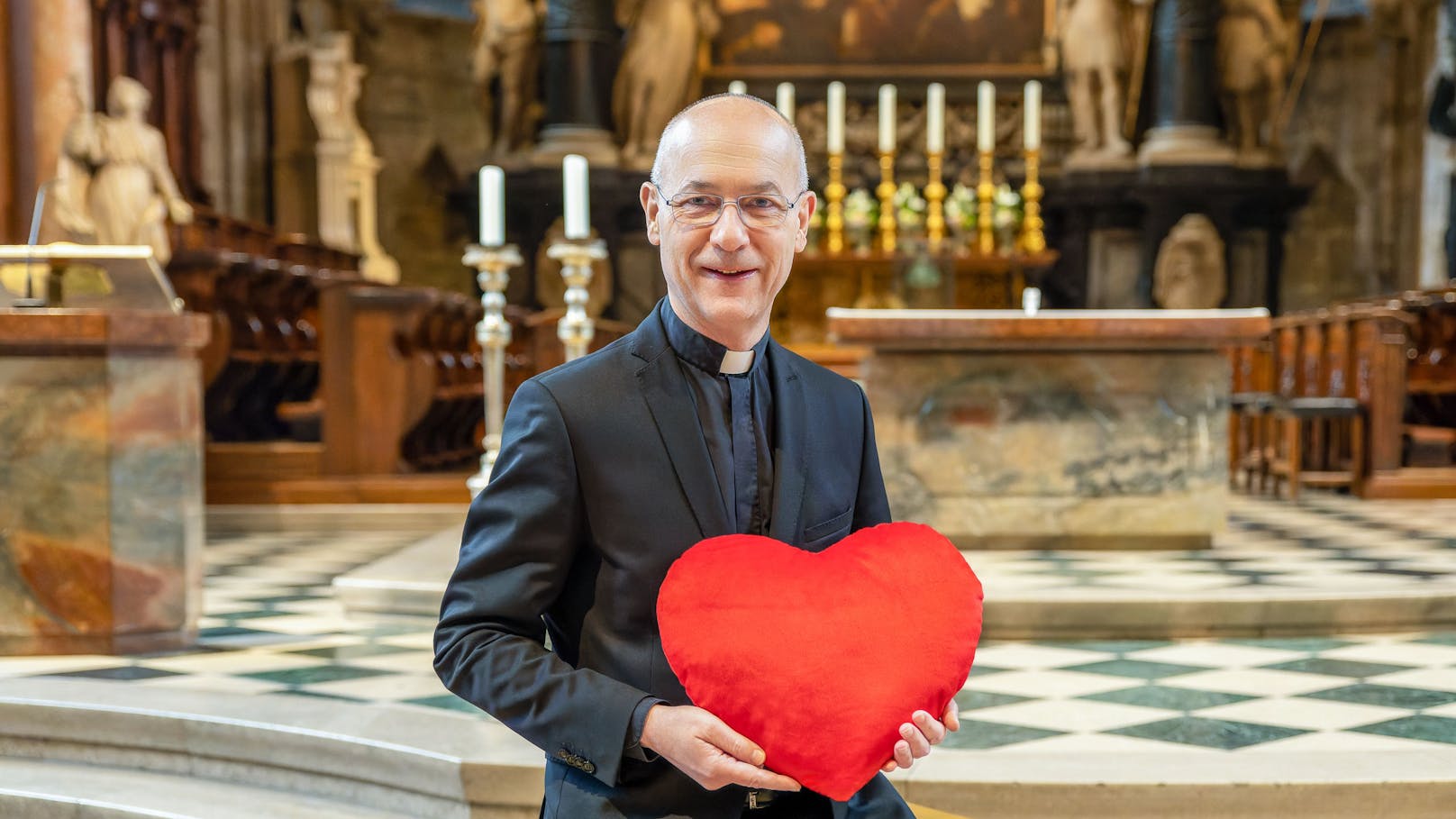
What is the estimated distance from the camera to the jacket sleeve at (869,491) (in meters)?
1.70

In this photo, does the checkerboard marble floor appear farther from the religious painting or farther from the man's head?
the religious painting

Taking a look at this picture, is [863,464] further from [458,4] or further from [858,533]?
[458,4]

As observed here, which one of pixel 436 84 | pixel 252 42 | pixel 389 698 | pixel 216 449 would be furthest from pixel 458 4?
pixel 389 698

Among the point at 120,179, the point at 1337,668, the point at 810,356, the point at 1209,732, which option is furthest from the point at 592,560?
the point at 120,179

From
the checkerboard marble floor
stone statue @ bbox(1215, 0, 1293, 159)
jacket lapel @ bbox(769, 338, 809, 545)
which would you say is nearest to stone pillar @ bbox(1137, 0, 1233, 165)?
stone statue @ bbox(1215, 0, 1293, 159)

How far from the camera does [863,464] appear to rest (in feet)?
5.61

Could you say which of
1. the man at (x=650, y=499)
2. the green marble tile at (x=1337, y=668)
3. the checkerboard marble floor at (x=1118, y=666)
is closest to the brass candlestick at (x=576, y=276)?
the checkerboard marble floor at (x=1118, y=666)

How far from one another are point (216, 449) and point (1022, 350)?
4.09 metres

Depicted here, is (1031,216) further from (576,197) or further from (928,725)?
(928,725)

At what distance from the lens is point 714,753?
1374 millimetres

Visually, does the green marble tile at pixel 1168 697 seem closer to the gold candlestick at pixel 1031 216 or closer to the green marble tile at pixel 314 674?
the green marble tile at pixel 314 674

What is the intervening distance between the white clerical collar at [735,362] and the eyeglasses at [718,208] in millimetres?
150

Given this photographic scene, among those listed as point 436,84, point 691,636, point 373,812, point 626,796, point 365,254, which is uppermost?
point 436,84

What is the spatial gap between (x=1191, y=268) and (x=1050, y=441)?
8331 millimetres
